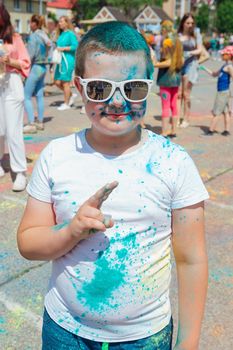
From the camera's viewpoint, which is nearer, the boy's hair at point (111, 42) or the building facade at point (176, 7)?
the boy's hair at point (111, 42)

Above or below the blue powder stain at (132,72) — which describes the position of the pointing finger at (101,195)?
below

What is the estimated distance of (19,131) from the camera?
183 inches

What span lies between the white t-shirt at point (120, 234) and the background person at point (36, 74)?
19.7 ft

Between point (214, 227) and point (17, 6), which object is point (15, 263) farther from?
point (17, 6)

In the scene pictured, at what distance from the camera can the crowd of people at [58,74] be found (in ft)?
14.6

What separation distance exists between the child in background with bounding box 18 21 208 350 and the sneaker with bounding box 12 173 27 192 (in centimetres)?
327

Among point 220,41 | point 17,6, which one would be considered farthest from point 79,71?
point 17,6

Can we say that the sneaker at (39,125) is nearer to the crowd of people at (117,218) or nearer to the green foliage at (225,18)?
the crowd of people at (117,218)

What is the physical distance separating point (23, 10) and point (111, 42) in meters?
69.2

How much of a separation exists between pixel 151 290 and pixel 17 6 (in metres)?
68.5

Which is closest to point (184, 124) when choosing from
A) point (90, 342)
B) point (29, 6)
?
point (90, 342)

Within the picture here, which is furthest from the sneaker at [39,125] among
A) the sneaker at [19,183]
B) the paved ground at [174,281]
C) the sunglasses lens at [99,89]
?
the sunglasses lens at [99,89]

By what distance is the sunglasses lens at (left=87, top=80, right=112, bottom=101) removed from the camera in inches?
51.3

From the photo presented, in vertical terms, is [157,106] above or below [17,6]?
below
